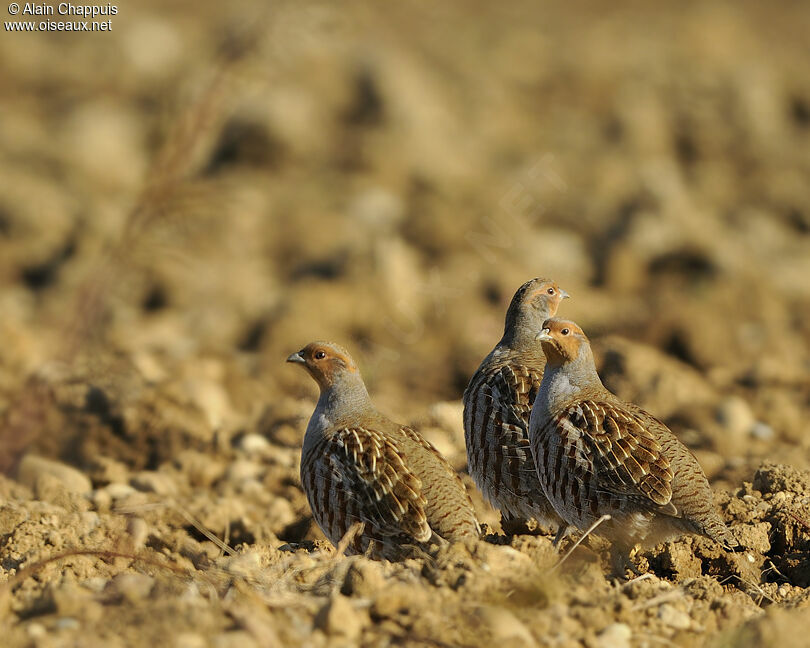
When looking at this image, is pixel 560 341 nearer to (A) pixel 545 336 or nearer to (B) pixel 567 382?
(A) pixel 545 336

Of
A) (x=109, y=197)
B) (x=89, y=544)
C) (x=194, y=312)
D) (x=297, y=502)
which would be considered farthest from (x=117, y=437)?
(x=109, y=197)

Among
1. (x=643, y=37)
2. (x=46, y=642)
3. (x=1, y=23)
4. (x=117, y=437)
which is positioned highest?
(x=643, y=37)

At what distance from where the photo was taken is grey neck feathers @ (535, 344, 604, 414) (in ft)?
15.8

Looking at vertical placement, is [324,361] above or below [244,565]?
above

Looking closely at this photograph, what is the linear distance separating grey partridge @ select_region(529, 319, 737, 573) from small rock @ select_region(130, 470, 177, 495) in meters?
2.36

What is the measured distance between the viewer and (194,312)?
10586 millimetres

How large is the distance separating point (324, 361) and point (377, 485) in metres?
0.83

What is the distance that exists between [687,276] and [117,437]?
663cm

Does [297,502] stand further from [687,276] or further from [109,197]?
[109,197]

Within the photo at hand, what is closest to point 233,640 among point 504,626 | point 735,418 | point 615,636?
point 504,626

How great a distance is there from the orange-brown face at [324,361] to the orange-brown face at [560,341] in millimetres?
927

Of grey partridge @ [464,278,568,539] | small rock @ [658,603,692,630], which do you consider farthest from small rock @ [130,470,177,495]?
small rock @ [658,603,692,630]

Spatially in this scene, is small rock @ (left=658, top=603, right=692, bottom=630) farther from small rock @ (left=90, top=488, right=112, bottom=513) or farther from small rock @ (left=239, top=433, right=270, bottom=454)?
small rock @ (left=239, top=433, right=270, bottom=454)

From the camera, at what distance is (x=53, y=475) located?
243 inches
